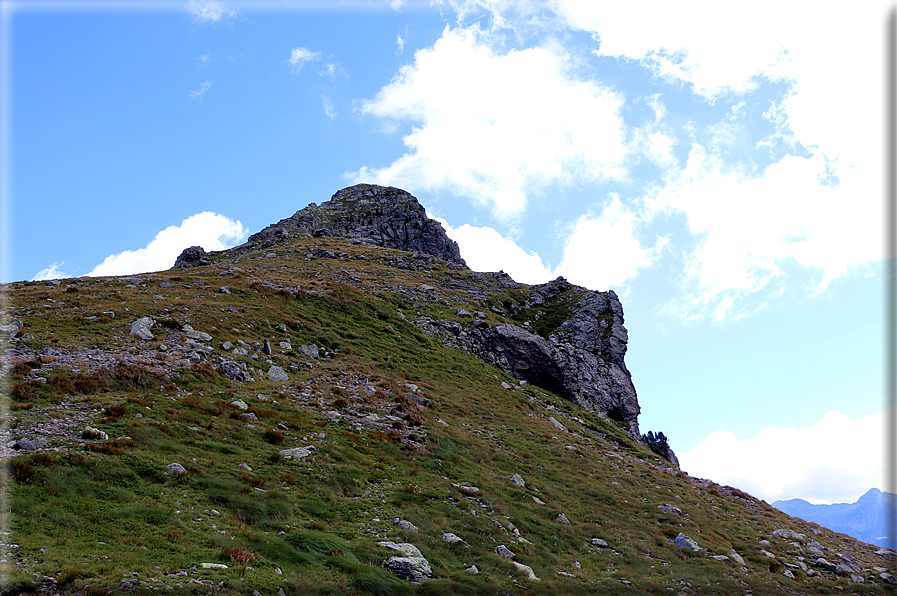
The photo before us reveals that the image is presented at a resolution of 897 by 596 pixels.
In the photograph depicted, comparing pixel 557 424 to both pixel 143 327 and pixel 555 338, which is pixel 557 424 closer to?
pixel 555 338

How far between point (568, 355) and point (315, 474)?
49.8 meters

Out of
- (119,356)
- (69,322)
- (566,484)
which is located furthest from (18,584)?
(566,484)

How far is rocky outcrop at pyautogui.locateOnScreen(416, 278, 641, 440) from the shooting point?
62.3 metres

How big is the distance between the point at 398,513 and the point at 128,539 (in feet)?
35.5

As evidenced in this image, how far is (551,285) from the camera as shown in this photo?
3514 inches

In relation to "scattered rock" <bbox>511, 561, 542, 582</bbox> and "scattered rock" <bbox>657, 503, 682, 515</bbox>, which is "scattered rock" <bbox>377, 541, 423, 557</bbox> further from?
"scattered rock" <bbox>657, 503, 682, 515</bbox>

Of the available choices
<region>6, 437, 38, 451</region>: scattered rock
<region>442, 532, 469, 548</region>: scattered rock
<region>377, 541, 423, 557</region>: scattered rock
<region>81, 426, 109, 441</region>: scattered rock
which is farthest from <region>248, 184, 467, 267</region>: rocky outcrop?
<region>377, 541, 423, 557</region>: scattered rock

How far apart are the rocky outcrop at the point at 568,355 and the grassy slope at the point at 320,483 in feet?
36.0

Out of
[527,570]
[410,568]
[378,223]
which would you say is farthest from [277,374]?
[378,223]

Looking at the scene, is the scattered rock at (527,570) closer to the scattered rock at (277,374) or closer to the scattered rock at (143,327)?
the scattered rock at (277,374)

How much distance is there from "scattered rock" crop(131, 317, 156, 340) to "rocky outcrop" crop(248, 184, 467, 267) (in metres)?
89.4

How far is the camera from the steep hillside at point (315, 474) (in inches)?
605

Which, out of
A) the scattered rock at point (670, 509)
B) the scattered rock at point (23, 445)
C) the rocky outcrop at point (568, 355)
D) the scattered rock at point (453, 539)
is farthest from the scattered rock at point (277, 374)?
the scattered rock at point (670, 509)

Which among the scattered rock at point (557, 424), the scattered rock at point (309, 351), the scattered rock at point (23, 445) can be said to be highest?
the scattered rock at point (309, 351)
